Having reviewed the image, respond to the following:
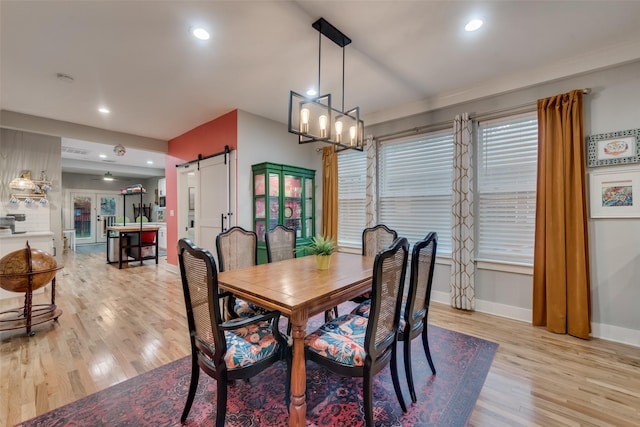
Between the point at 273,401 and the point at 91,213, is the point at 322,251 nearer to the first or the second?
the point at 273,401

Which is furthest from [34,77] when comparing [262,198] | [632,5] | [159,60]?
[632,5]

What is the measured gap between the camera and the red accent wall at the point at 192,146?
4.14 m

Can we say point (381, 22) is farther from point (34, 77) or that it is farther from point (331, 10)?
Answer: point (34, 77)

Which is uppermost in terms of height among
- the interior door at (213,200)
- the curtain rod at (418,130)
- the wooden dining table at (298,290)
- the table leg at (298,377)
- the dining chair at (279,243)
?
the curtain rod at (418,130)

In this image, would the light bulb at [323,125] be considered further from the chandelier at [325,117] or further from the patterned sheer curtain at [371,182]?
the patterned sheer curtain at [371,182]

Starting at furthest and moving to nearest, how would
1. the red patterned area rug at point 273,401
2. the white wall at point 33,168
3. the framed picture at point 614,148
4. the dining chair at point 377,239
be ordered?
the white wall at point 33,168, the dining chair at point 377,239, the framed picture at point 614,148, the red patterned area rug at point 273,401

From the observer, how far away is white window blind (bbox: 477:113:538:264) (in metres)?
3.09

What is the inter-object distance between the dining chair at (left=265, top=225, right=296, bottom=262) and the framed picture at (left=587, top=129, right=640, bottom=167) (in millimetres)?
3159

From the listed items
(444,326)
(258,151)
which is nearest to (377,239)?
(444,326)

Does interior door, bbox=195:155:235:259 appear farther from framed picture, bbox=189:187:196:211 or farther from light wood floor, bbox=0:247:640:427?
light wood floor, bbox=0:247:640:427

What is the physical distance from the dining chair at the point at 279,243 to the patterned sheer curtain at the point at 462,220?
81.7 inches

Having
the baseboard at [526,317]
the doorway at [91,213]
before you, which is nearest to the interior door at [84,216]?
the doorway at [91,213]

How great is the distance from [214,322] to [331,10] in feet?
7.47

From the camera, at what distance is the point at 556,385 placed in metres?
1.97
